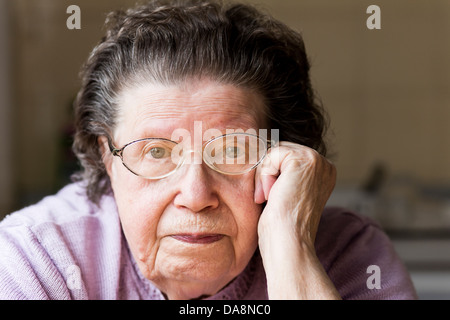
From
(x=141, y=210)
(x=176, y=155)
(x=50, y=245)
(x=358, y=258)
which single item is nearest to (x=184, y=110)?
(x=176, y=155)

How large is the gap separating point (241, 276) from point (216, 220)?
25 centimetres

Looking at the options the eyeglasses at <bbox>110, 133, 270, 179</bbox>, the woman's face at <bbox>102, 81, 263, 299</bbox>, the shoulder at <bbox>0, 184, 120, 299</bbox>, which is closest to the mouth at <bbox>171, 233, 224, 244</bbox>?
the woman's face at <bbox>102, 81, 263, 299</bbox>

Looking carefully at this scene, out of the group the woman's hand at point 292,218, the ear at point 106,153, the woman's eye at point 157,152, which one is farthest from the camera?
the ear at point 106,153

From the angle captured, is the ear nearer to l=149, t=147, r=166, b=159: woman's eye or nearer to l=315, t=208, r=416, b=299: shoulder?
l=149, t=147, r=166, b=159: woman's eye

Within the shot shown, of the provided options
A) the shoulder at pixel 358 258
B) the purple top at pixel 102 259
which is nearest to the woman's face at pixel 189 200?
the purple top at pixel 102 259

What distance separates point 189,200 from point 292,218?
0.64 feet

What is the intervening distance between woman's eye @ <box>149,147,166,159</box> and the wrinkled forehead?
1.1 inches

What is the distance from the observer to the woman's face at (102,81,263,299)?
92cm

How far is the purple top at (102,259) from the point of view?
0.95 metres

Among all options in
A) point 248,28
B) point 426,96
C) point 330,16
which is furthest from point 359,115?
point 248,28

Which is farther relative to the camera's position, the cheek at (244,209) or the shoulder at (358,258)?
the shoulder at (358,258)

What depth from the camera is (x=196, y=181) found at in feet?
2.97

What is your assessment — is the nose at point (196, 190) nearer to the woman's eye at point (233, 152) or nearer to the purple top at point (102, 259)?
the woman's eye at point (233, 152)
